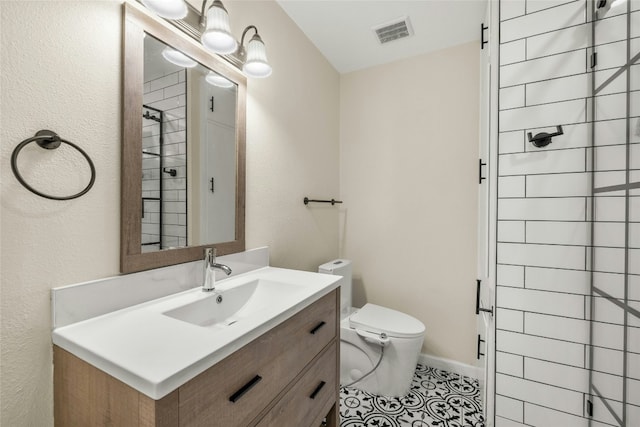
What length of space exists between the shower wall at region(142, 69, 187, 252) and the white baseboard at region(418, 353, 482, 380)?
1.98m

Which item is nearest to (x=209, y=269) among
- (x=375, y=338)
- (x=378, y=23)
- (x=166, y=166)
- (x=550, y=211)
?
(x=166, y=166)

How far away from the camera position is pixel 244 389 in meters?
0.74

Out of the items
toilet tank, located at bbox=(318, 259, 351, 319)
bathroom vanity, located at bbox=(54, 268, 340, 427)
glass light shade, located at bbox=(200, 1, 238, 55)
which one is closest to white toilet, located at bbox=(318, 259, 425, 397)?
toilet tank, located at bbox=(318, 259, 351, 319)

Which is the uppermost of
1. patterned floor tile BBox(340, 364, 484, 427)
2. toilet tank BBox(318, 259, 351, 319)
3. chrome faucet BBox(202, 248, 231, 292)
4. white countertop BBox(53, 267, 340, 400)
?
chrome faucet BBox(202, 248, 231, 292)

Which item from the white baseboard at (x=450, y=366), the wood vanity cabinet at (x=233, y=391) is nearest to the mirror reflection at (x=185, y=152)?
the wood vanity cabinet at (x=233, y=391)

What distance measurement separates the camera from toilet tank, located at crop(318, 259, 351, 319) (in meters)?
1.97

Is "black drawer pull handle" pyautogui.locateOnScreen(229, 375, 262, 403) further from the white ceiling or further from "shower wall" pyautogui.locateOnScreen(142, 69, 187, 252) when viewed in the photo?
the white ceiling

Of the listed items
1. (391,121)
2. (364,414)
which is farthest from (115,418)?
(391,121)

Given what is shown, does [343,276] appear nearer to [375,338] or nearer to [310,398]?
[375,338]

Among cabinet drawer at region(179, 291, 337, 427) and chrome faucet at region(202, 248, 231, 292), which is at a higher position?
chrome faucet at region(202, 248, 231, 292)

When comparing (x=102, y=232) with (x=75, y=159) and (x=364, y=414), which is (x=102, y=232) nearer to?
(x=75, y=159)

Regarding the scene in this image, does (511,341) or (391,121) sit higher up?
(391,121)

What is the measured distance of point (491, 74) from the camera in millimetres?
1328

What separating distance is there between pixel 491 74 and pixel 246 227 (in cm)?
141
